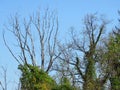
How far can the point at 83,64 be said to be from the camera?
1527 inches

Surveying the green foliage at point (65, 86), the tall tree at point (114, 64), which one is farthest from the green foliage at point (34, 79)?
the tall tree at point (114, 64)

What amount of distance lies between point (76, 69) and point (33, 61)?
17.4ft

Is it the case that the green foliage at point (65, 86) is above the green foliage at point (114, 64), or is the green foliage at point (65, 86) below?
below

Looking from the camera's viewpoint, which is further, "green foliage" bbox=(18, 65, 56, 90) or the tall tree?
the tall tree

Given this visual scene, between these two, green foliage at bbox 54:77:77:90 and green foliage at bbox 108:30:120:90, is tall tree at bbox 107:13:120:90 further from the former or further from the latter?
green foliage at bbox 54:77:77:90

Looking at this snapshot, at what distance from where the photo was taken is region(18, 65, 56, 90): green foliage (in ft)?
92.3

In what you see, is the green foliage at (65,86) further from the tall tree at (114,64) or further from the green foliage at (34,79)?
the tall tree at (114,64)

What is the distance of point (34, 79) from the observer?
1110 inches

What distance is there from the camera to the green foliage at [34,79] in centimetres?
2812

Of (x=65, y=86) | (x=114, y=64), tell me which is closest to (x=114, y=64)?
(x=114, y=64)

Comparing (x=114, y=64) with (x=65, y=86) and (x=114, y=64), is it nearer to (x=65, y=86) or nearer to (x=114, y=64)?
(x=114, y=64)

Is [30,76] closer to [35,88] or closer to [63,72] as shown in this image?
[35,88]

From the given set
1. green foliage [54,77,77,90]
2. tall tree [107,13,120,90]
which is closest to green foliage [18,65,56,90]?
green foliage [54,77,77,90]

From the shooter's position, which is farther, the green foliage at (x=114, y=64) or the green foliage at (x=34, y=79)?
the green foliage at (x=114, y=64)
